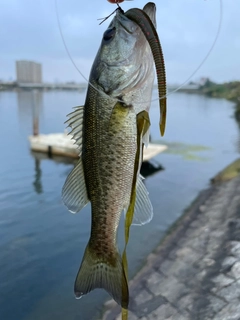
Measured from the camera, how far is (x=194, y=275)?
5.12m

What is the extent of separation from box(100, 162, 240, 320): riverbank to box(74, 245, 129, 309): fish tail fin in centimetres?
231

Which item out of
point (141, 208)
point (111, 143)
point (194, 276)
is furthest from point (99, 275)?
point (194, 276)

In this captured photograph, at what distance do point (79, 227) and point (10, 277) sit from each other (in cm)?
234

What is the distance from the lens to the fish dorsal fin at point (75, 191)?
2070 mm

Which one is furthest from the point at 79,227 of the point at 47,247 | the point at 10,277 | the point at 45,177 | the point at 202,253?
the point at 45,177

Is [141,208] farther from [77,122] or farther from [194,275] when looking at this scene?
[194,275]

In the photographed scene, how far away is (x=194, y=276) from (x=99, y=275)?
3.45 metres

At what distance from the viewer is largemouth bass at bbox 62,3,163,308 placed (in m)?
1.71

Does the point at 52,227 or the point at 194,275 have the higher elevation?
the point at 194,275

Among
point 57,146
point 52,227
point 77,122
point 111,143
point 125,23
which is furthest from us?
point 57,146

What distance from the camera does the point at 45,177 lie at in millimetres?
12148

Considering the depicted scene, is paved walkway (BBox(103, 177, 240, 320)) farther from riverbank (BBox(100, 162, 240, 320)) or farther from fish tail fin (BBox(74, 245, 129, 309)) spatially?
fish tail fin (BBox(74, 245, 129, 309))

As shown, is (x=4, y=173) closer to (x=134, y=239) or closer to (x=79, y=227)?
(x=79, y=227)

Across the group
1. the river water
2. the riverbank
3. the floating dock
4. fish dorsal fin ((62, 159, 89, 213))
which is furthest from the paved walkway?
the floating dock
